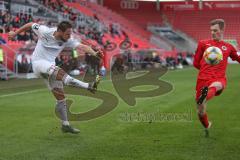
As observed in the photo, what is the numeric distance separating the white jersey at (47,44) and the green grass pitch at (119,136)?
1.39m

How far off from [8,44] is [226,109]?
17.9m

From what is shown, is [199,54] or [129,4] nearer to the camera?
[199,54]

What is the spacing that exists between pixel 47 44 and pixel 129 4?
59.1 metres

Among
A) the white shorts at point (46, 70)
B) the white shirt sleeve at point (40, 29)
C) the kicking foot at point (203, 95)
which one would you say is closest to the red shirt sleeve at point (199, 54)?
the kicking foot at point (203, 95)

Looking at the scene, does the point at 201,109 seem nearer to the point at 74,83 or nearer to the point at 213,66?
the point at 213,66

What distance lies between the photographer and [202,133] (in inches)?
358

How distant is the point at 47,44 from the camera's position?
29.1ft

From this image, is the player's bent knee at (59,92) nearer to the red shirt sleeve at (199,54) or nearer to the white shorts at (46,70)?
the white shorts at (46,70)

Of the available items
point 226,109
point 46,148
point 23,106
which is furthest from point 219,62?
point 23,106

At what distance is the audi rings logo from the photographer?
66.9 metres

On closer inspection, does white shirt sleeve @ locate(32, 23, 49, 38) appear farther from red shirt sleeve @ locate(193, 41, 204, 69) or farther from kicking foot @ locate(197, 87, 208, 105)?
kicking foot @ locate(197, 87, 208, 105)

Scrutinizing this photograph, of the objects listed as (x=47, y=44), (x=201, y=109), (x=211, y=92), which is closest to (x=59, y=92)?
(x=47, y=44)

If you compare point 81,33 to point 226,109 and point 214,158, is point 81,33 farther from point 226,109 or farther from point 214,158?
point 214,158

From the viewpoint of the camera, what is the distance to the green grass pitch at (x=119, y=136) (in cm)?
716
